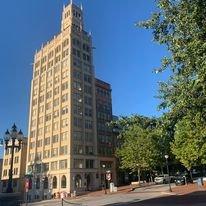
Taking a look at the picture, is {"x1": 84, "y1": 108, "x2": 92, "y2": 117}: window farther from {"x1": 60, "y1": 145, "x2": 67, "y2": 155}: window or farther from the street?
the street

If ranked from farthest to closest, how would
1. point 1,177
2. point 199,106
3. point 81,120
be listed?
point 1,177
point 81,120
point 199,106

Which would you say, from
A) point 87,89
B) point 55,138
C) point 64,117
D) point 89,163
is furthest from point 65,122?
point 87,89

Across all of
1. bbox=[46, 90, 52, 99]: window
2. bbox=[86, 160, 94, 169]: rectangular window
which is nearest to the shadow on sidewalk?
bbox=[86, 160, 94, 169]: rectangular window

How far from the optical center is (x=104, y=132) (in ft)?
346

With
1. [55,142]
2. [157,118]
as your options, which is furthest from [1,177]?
[157,118]

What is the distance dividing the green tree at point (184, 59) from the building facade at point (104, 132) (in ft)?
272

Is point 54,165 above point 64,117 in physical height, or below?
below

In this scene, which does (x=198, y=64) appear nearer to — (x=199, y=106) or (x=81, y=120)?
(x=199, y=106)

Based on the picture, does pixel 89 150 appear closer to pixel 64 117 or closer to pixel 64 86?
pixel 64 117

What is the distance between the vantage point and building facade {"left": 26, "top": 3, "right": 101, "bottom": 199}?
302 feet

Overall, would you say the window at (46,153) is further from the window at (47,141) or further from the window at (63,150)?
the window at (63,150)

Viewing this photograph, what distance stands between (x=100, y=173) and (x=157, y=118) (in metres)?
83.0

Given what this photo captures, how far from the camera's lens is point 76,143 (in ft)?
306

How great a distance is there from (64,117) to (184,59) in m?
84.1
